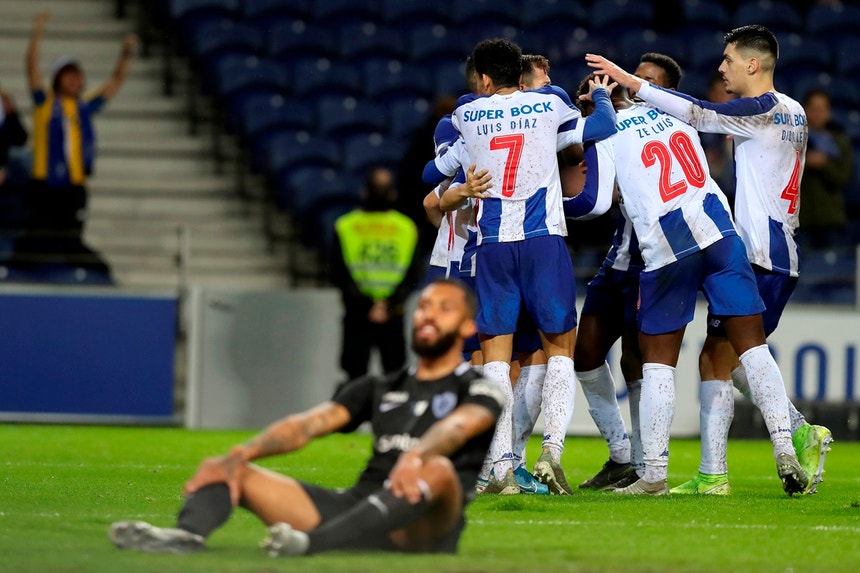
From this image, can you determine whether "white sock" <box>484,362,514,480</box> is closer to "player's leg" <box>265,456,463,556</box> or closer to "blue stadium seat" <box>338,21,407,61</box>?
"player's leg" <box>265,456,463,556</box>

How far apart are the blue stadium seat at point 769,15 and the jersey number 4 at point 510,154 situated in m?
9.99

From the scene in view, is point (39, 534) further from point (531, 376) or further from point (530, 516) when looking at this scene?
point (531, 376)

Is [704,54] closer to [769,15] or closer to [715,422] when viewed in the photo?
[769,15]

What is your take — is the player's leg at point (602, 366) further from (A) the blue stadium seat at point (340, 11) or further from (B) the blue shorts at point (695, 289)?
(A) the blue stadium seat at point (340, 11)

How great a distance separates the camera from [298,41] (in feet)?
52.5

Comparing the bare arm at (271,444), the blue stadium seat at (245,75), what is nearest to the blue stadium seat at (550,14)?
the blue stadium seat at (245,75)

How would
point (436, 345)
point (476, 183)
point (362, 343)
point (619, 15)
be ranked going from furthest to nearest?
point (619, 15) → point (362, 343) → point (476, 183) → point (436, 345)

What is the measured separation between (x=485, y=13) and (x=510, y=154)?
30.7 feet

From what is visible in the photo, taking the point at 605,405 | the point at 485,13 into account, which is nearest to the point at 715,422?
the point at 605,405

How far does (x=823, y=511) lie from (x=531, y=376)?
166 cm

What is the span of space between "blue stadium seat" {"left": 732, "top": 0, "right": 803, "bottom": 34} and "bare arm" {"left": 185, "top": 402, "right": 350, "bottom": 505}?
1253 cm

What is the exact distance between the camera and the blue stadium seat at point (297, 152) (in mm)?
14805

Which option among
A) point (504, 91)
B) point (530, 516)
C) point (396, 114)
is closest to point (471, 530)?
point (530, 516)

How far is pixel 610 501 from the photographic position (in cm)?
719
